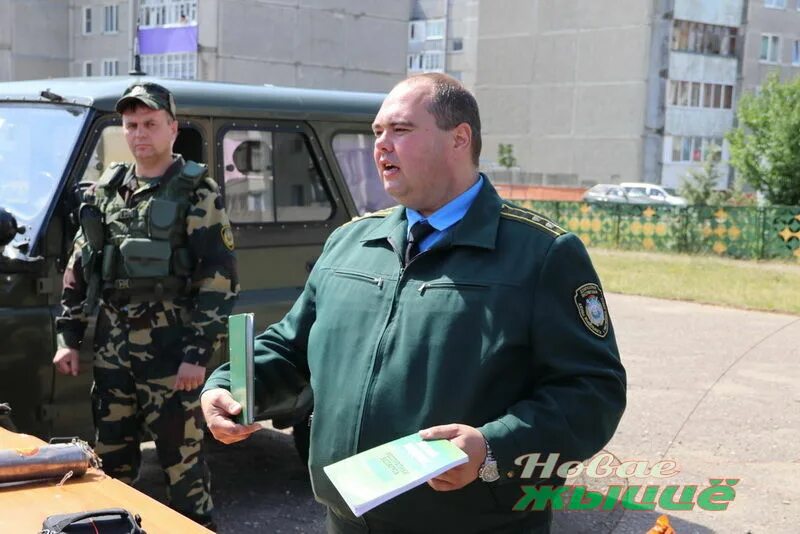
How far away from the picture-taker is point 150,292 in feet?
13.4

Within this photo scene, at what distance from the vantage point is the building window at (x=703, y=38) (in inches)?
2112

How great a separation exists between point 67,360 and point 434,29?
7237cm

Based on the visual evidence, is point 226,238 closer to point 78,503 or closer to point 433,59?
point 78,503

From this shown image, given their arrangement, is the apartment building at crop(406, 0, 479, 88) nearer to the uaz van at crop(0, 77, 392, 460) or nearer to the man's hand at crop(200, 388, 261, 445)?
the uaz van at crop(0, 77, 392, 460)

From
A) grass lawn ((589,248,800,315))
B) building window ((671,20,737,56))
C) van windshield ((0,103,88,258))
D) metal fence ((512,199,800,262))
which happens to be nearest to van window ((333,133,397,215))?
van windshield ((0,103,88,258))

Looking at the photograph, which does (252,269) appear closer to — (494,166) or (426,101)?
(426,101)

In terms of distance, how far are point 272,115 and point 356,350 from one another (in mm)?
3226

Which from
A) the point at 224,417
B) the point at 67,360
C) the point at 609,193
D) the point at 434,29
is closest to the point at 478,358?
the point at 224,417

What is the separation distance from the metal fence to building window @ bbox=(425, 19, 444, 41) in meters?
51.5

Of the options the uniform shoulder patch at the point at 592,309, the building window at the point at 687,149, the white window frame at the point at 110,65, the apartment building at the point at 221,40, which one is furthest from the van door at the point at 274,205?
the white window frame at the point at 110,65

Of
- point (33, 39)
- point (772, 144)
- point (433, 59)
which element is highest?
point (433, 59)

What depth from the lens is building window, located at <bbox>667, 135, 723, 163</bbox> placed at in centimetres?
5372

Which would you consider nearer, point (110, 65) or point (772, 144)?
point (772, 144)

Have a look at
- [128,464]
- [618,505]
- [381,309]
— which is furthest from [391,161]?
[618,505]
